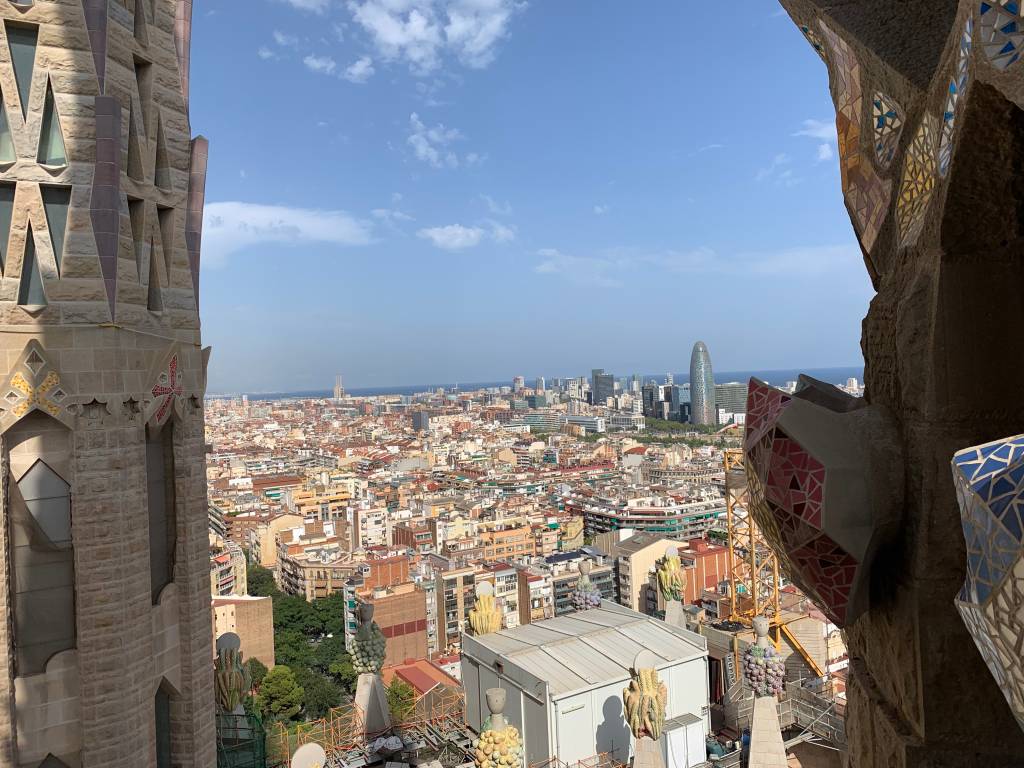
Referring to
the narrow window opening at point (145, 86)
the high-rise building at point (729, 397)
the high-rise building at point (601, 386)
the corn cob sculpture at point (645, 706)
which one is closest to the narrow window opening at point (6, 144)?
the narrow window opening at point (145, 86)

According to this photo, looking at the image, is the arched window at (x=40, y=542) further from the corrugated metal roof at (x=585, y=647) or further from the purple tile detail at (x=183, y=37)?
the corrugated metal roof at (x=585, y=647)

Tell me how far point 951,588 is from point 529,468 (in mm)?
69695

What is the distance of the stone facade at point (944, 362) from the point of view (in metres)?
1.73

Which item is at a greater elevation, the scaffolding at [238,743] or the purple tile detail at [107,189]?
the purple tile detail at [107,189]

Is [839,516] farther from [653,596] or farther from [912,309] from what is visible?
[653,596]

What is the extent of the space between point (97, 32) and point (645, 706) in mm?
8161

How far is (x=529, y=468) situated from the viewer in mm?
71125

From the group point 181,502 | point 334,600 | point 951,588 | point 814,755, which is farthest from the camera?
point 334,600

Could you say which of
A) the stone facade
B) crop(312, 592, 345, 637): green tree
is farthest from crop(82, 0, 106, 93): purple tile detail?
crop(312, 592, 345, 637): green tree

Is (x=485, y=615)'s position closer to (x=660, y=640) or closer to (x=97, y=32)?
(x=660, y=640)

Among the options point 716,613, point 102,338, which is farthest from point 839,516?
point 716,613

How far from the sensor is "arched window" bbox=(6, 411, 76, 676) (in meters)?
3.99

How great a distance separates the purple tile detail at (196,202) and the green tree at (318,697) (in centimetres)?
1890

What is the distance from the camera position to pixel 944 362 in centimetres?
181
